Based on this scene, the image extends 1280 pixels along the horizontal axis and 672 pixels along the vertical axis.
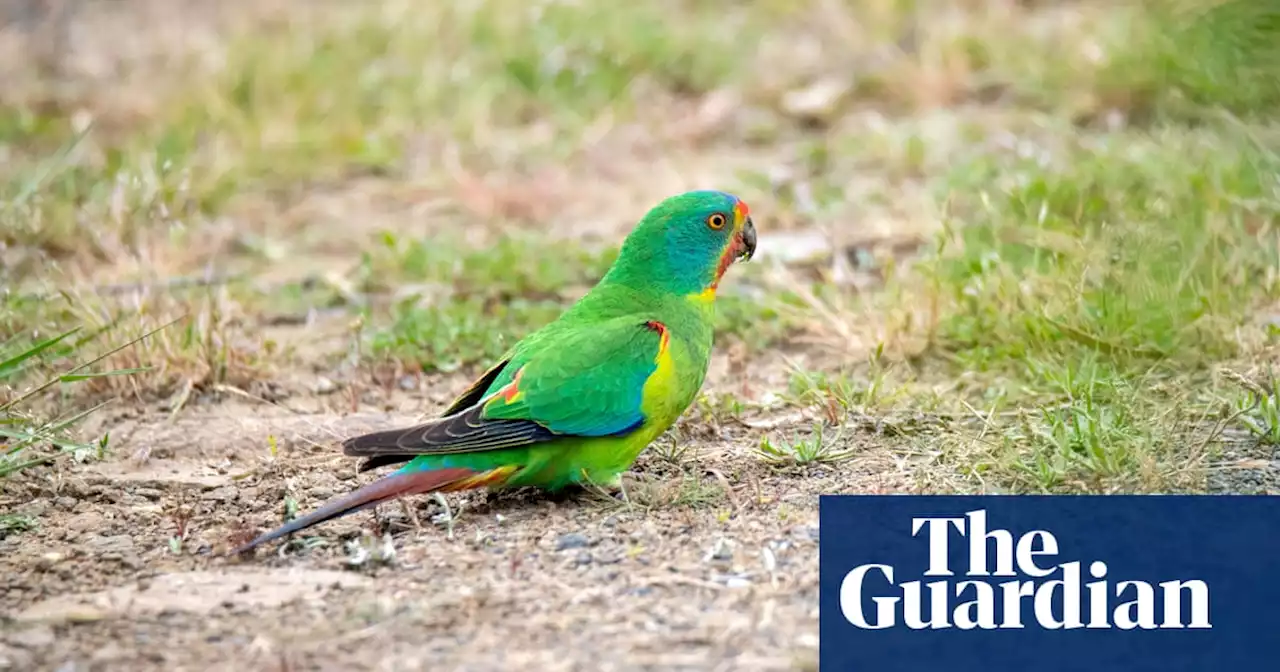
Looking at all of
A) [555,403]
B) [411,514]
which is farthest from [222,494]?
[555,403]

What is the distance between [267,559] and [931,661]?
1522 millimetres

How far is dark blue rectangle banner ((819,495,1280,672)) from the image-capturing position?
313 cm

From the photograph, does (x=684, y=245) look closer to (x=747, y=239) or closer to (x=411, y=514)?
(x=747, y=239)

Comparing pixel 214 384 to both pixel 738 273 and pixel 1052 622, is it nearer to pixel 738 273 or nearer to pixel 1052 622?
pixel 738 273

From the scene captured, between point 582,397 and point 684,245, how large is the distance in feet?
1.96

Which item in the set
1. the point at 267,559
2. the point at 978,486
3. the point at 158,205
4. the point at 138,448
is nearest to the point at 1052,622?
the point at 978,486

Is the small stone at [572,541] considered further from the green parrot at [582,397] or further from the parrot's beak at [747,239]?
the parrot's beak at [747,239]

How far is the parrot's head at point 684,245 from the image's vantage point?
13.5 ft

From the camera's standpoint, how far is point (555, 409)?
374cm

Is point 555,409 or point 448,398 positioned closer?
point 555,409

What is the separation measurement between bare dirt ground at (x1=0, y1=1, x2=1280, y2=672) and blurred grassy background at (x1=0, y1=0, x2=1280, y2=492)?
0.10ft

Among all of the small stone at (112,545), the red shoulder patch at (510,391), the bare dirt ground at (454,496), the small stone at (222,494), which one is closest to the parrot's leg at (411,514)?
the bare dirt ground at (454,496)

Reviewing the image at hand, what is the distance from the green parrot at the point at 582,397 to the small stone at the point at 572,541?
9.5 inches

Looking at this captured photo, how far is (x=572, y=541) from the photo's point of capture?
3.59 metres
